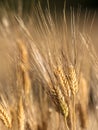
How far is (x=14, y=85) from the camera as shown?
5.77 feet

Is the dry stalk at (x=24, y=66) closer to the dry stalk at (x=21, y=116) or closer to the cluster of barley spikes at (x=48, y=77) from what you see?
the cluster of barley spikes at (x=48, y=77)

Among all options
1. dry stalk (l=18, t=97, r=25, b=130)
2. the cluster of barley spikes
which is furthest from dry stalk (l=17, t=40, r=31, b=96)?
dry stalk (l=18, t=97, r=25, b=130)

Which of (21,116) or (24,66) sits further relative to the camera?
(24,66)

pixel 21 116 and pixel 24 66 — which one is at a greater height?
pixel 24 66

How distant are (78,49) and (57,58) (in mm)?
107

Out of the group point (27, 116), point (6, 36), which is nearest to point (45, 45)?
point (27, 116)

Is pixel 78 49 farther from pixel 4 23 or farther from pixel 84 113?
pixel 4 23

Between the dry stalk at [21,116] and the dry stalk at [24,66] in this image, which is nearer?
the dry stalk at [21,116]

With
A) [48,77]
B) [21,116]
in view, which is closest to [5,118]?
[21,116]

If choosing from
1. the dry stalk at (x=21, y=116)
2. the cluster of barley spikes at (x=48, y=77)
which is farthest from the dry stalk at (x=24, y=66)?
the dry stalk at (x=21, y=116)

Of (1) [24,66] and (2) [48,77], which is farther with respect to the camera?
(1) [24,66]

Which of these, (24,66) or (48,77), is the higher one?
(24,66)

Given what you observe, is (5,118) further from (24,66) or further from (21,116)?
(24,66)

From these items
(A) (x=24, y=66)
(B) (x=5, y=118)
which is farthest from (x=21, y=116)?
(A) (x=24, y=66)
